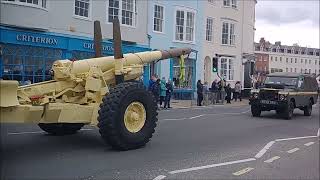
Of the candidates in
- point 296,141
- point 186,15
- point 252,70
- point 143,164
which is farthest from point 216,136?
point 252,70

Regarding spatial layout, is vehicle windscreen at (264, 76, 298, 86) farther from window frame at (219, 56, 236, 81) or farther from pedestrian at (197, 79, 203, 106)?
window frame at (219, 56, 236, 81)

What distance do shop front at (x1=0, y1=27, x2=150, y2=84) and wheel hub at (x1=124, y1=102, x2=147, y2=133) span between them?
10.5 metres

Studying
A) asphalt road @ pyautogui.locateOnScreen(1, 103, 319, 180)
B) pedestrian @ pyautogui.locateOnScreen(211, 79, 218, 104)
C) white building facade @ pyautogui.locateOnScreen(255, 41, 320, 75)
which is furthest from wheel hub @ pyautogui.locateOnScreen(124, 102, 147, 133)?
white building facade @ pyautogui.locateOnScreen(255, 41, 320, 75)

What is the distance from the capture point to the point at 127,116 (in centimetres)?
994

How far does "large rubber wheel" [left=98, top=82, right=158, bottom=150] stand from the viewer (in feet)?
30.8

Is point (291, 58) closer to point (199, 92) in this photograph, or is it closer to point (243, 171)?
point (199, 92)

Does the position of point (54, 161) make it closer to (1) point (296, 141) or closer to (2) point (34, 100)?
(2) point (34, 100)

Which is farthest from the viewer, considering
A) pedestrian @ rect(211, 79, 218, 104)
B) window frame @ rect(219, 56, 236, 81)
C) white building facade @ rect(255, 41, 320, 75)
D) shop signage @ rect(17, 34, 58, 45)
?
white building facade @ rect(255, 41, 320, 75)

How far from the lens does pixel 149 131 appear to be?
10398 millimetres

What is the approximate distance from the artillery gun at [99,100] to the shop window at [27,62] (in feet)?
35.6

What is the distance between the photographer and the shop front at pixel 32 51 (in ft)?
68.2

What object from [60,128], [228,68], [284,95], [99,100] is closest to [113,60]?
[99,100]

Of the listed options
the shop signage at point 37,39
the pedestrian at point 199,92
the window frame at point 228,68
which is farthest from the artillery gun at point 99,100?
the window frame at point 228,68

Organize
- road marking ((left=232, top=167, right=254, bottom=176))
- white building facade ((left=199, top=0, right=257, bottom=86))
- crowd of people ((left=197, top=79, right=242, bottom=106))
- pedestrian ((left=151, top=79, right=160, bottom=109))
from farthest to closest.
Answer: white building facade ((left=199, top=0, right=257, bottom=86))
crowd of people ((left=197, top=79, right=242, bottom=106))
pedestrian ((left=151, top=79, right=160, bottom=109))
road marking ((left=232, top=167, right=254, bottom=176))
